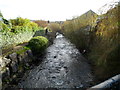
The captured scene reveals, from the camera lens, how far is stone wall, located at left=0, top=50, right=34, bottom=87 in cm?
354

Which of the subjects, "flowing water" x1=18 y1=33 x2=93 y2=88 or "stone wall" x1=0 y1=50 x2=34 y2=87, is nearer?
"stone wall" x1=0 y1=50 x2=34 y2=87

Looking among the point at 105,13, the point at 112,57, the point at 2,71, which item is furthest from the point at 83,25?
the point at 2,71

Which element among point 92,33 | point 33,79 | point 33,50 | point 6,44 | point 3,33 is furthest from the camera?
point 33,50

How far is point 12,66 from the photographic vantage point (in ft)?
13.4

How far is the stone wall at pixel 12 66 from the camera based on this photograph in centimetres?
354

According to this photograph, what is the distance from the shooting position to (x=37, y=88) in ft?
11.7

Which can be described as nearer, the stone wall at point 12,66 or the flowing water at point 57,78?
the stone wall at point 12,66

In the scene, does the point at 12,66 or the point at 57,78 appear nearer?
the point at 12,66

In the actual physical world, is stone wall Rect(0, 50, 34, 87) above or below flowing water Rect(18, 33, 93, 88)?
above

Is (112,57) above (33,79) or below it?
above

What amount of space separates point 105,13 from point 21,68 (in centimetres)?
450

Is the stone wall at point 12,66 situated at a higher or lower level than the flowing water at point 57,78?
higher

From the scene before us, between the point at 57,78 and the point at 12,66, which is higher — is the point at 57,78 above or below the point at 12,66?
below

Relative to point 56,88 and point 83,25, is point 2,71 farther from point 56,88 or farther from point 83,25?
point 83,25
